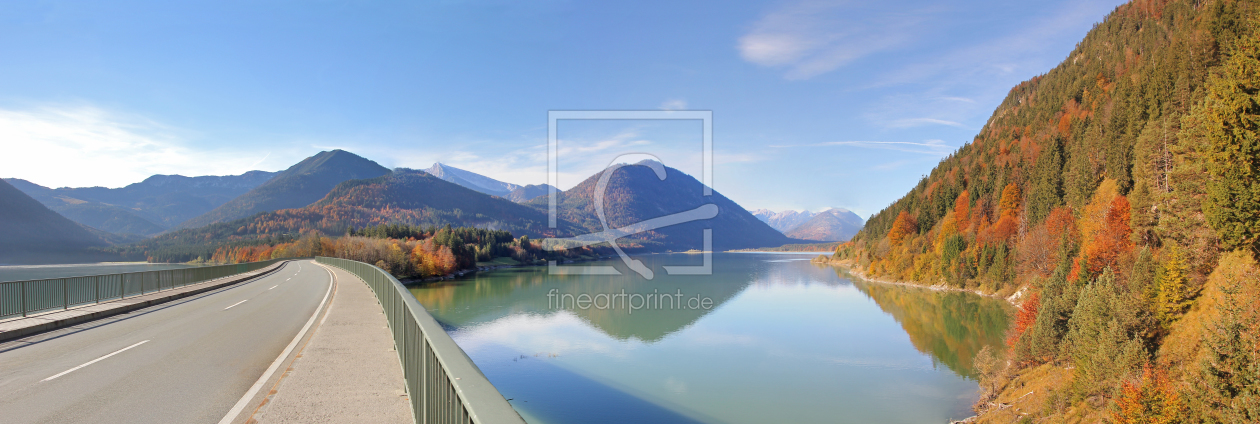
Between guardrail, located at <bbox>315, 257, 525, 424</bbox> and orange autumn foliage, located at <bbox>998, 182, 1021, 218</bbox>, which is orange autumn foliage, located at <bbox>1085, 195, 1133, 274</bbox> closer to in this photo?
orange autumn foliage, located at <bbox>998, 182, 1021, 218</bbox>

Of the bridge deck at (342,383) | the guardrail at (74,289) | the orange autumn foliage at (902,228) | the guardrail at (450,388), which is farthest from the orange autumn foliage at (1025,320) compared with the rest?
the orange autumn foliage at (902,228)

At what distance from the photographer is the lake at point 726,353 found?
2300 centimetres

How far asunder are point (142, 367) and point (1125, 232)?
204 feet

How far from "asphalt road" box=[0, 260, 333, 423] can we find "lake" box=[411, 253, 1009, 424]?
11.3 metres

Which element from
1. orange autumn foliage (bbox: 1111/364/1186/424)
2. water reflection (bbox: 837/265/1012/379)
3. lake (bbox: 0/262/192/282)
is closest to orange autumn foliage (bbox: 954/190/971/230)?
water reflection (bbox: 837/265/1012/379)

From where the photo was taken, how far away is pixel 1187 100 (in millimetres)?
46156

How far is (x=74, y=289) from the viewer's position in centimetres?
1878

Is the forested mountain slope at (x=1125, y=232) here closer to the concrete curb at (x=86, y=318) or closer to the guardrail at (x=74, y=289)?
the concrete curb at (x=86, y=318)

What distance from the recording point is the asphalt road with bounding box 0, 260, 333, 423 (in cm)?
676

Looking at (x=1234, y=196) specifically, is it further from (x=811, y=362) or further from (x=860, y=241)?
(x=860, y=241)

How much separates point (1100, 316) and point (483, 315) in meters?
40.3

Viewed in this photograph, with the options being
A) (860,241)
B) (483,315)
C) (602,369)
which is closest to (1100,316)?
(602,369)

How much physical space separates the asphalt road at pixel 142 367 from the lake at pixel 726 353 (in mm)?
11265

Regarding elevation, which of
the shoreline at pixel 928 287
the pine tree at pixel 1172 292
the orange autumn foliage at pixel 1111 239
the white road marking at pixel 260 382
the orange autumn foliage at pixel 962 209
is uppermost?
the orange autumn foliage at pixel 962 209
